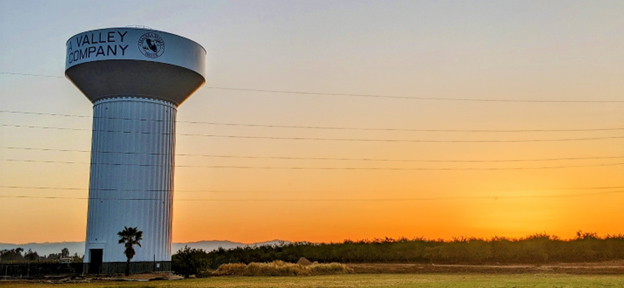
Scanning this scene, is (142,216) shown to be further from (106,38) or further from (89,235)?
(106,38)

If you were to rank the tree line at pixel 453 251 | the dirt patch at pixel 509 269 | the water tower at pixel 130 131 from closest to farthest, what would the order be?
the water tower at pixel 130 131, the dirt patch at pixel 509 269, the tree line at pixel 453 251

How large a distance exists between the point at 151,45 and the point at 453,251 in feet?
131

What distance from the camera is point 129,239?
147ft

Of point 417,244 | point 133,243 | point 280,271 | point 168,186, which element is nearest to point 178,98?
point 168,186

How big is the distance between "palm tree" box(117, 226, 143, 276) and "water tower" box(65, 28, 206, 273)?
1.05 meters

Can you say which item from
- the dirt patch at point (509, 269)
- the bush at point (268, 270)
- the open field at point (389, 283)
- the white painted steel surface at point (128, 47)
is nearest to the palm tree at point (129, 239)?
the open field at point (389, 283)

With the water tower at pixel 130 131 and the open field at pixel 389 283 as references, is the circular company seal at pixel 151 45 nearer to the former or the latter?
the water tower at pixel 130 131

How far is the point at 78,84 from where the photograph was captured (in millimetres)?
48188

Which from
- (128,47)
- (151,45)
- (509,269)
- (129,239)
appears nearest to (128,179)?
(129,239)

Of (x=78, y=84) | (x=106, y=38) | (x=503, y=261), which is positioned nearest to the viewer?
(x=106, y=38)

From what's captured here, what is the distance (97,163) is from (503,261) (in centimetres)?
4192

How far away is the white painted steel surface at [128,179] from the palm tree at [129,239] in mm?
1084

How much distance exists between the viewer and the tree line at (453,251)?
61.9m

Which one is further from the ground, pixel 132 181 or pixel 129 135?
pixel 129 135
